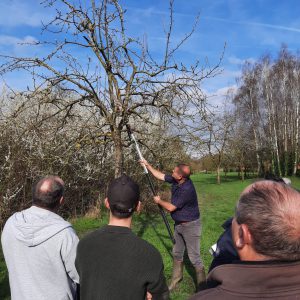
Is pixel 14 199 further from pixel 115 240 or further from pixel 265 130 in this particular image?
pixel 265 130

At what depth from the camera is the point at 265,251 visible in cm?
149

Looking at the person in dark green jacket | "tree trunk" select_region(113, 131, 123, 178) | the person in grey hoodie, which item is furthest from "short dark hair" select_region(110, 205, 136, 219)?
"tree trunk" select_region(113, 131, 123, 178)

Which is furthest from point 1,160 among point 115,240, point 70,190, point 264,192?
point 264,192

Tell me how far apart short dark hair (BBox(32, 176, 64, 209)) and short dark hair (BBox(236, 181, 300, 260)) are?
1711 millimetres

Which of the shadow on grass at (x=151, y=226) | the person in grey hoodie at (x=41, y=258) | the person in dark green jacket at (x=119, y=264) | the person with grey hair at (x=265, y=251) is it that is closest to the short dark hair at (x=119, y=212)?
the person in dark green jacket at (x=119, y=264)

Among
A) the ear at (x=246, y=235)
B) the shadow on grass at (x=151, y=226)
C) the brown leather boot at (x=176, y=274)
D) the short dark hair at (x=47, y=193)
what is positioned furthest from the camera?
the shadow on grass at (x=151, y=226)

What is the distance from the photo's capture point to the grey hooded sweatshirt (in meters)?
2.66

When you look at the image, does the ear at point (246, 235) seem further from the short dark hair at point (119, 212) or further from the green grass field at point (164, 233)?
the green grass field at point (164, 233)

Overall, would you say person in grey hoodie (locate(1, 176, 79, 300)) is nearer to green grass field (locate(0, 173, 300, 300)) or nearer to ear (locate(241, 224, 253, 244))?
ear (locate(241, 224, 253, 244))

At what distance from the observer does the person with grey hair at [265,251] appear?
55.3 inches

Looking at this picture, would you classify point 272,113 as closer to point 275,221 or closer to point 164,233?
point 164,233

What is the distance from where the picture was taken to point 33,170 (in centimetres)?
891

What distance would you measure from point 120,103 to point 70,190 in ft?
18.4

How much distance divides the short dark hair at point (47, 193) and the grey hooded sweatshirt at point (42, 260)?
14 centimetres
